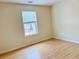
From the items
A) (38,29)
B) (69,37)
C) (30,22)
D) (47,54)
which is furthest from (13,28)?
(69,37)

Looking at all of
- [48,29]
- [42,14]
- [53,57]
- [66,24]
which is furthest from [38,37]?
[53,57]

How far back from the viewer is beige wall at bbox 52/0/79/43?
423cm

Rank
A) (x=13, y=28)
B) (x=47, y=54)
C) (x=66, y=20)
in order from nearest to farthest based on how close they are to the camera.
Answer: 1. (x=47, y=54)
2. (x=13, y=28)
3. (x=66, y=20)

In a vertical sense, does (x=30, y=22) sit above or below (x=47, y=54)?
above

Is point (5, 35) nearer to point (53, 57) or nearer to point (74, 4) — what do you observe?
point (53, 57)

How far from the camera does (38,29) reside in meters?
4.78

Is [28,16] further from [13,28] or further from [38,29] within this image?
[13,28]

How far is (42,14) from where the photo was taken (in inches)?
195

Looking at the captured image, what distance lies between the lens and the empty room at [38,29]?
3.47 meters

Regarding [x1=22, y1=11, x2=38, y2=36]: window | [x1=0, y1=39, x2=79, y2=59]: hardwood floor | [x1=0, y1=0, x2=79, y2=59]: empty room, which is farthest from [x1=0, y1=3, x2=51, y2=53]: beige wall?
[x1=0, y1=39, x2=79, y2=59]: hardwood floor

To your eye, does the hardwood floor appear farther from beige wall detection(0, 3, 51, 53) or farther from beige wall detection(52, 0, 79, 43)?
beige wall detection(52, 0, 79, 43)

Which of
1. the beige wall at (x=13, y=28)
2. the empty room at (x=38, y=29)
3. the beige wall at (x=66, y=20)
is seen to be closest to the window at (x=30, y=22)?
the empty room at (x=38, y=29)

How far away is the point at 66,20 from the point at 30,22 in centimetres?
181

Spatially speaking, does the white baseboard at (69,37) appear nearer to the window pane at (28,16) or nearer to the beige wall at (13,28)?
the beige wall at (13,28)
